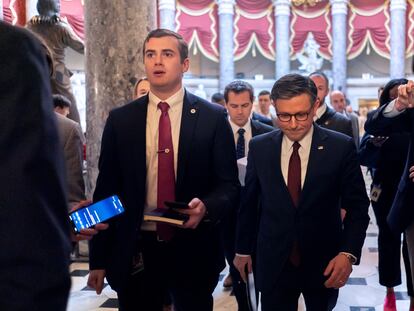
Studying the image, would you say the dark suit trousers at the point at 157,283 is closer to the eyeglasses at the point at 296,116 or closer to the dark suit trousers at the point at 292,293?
the dark suit trousers at the point at 292,293

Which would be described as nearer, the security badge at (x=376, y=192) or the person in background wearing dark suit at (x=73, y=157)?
the person in background wearing dark suit at (x=73, y=157)

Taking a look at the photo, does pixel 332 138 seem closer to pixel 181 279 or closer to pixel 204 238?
pixel 204 238

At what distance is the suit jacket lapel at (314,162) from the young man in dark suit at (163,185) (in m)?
0.32

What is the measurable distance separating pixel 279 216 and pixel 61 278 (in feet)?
5.08

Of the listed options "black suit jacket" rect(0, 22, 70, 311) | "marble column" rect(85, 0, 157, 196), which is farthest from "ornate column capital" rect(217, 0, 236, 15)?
"black suit jacket" rect(0, 22, 70, 311)

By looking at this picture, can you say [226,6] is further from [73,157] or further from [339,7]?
[73,157]

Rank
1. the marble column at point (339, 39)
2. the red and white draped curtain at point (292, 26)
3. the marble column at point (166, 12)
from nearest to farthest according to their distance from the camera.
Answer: the marble column at point (166, 12), the red and white draped curtain at point (292, 26), the marble column at point (339, 39)

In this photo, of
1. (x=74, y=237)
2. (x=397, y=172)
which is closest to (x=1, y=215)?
(x=74, y=237)

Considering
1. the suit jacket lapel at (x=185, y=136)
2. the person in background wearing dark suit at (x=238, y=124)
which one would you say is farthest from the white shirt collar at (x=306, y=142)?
the person in background wearing dark suit at (x=238, y=124)

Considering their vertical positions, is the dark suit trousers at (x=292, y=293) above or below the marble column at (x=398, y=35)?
below

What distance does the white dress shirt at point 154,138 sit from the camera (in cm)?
227

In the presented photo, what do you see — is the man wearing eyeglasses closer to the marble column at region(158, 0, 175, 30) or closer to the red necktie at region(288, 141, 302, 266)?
the red necktie at region(288, 141, 302, 266)

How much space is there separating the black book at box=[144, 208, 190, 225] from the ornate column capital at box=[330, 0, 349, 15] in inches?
869

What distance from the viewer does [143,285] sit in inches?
88.0
